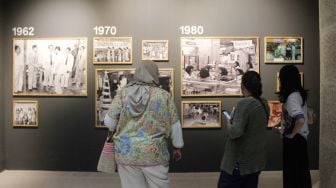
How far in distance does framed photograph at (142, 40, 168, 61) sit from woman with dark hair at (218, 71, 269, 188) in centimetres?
321

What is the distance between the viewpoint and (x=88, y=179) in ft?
24.4

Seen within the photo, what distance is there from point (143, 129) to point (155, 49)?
338cm

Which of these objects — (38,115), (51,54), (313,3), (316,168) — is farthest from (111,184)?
(313,3)

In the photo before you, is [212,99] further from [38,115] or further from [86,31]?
[38,115]

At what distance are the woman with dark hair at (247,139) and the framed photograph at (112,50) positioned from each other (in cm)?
344

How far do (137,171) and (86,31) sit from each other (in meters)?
3.84

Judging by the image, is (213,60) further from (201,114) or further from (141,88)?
(141,88)

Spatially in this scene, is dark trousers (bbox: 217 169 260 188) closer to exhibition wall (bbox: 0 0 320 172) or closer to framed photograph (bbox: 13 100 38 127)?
exhibition wall (bbox: 0 0 320 172)

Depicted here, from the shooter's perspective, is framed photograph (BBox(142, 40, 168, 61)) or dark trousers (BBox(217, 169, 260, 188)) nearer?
dark trousers (BBox(217, 169, 260, 188))

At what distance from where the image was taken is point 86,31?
25.2 feet

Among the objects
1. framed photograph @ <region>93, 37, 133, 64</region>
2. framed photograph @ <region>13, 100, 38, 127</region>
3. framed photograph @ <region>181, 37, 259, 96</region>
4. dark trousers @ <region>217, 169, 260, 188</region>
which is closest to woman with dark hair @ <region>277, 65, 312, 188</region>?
dark trousers @ <region>217, 169, 260, 188</region>

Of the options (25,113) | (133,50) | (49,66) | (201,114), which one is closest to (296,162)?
(201,114)

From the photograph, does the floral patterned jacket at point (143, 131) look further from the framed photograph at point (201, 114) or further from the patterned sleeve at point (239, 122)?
the framed photograph at point (201, 114)

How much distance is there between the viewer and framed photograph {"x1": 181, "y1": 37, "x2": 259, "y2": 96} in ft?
24.7
